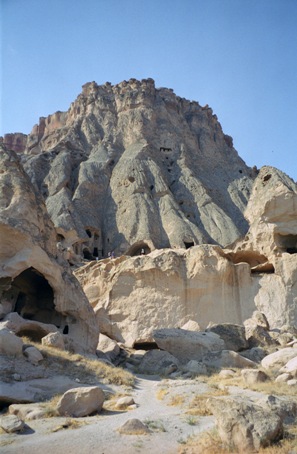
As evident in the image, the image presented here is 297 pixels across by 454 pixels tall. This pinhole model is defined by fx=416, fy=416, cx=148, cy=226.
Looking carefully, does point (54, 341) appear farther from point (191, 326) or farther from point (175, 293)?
point (175, 293)

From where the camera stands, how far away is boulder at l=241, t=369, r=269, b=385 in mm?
11562

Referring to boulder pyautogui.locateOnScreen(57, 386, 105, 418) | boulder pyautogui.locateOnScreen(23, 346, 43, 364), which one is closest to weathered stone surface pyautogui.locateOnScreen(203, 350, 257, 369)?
boulder pyautogui.locateOnScreen(23, 346, 43, 364)

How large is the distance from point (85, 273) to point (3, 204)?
36.2 ft

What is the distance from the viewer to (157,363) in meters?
15.7

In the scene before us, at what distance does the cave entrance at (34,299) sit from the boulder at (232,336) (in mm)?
6948

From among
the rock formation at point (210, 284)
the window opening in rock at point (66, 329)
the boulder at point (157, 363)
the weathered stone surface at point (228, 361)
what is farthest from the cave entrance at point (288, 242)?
the window opening in rock at point (66, 329)

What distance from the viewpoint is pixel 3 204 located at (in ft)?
56.6

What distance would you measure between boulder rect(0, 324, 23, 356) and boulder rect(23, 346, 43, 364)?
0.27 m

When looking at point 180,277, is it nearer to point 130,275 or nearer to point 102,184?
point 130,275

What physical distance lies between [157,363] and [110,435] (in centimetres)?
894

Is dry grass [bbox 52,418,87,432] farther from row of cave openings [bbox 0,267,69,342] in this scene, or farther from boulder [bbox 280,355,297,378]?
row of cave openings [bbox 0,267,69,342]

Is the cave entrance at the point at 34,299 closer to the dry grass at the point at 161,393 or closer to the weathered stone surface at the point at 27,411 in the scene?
the dry grass at the point at 161,393

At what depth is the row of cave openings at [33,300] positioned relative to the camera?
17359 mm

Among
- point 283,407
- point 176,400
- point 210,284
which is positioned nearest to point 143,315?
point 210,284
